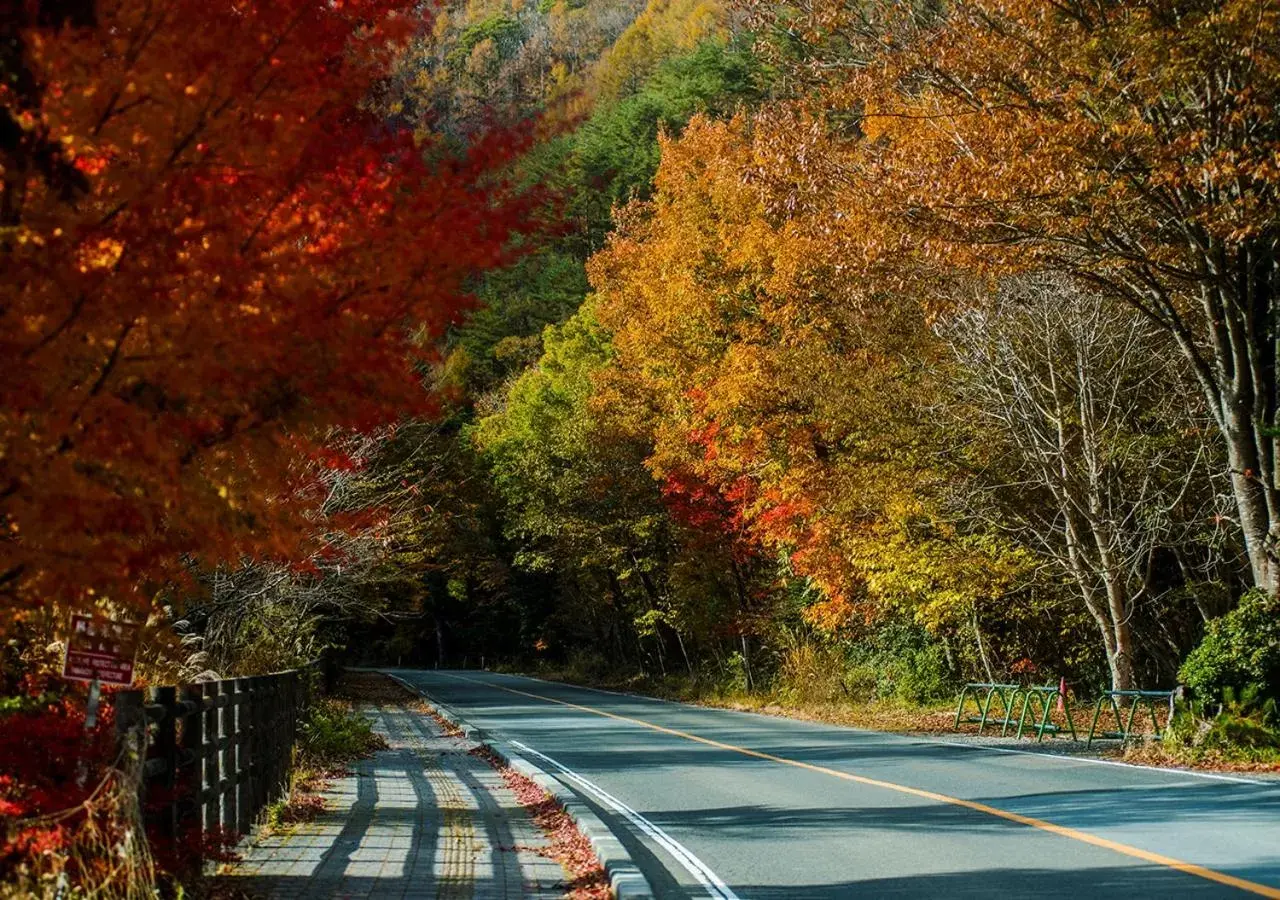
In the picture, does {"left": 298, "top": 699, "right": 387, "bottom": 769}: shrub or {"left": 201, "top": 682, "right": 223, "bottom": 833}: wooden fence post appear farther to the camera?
{"left": 298, "top": 699, "right": 387, "bottom": 769}: shrub

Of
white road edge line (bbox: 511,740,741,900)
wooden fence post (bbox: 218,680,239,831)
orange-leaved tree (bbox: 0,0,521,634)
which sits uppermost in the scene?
orange-leaved tree (bbox: 0,0,521,634)

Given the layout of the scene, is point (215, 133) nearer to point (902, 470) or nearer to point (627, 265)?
point (902, 470)

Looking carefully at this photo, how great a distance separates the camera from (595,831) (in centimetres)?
1150

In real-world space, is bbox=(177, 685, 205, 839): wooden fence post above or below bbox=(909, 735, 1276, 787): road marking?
above

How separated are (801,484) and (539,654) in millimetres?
42842

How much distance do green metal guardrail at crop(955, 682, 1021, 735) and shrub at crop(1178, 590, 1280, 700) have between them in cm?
364

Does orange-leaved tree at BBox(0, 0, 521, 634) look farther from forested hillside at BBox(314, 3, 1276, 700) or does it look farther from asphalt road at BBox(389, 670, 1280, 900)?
asphalt road at BBox(389, 670, 1280, 900)

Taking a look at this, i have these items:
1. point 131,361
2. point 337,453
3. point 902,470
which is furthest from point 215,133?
point 902,470

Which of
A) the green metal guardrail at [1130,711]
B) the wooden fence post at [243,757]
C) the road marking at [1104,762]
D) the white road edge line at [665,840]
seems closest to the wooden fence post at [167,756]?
the wooden fence post at [243,757]

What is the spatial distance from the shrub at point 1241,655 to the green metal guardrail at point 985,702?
3642 millimetres

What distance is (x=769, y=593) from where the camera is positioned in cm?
3891

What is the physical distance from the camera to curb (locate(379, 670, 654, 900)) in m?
8.89

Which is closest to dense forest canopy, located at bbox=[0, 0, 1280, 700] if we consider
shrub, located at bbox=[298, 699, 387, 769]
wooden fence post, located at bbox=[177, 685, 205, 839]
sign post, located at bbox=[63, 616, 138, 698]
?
Result: sign post, located at bbox=[63, 616, 138, 698]

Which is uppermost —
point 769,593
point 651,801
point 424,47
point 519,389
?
point 519,389
